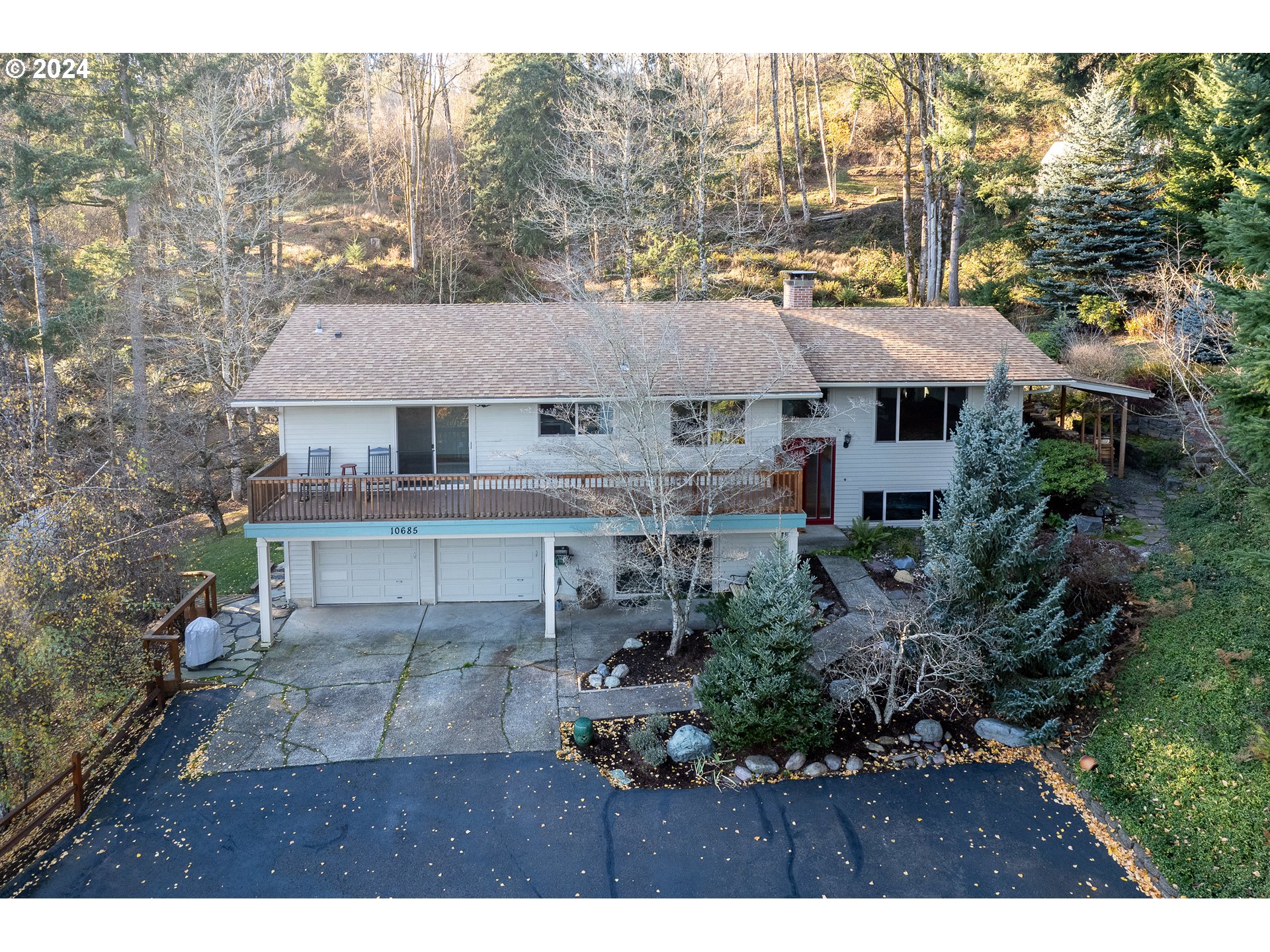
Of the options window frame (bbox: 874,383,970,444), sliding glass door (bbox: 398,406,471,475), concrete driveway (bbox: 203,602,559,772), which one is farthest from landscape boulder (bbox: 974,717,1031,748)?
sliding glass door (bbox: 398,406,471,475)

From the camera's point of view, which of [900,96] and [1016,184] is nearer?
[1016,184]

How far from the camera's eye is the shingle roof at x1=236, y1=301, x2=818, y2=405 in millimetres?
14141

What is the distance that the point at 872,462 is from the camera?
16953 mm

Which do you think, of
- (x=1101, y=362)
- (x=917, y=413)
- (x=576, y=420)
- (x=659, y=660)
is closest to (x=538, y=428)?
(x=576, y=420)

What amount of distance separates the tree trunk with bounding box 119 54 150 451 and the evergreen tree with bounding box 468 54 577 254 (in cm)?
1262

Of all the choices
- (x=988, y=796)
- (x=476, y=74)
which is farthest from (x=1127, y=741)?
(x=476, y=74)

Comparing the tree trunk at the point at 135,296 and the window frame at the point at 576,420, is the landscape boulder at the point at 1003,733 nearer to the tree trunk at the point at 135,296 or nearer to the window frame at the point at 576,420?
the window frame at the point at 576,420

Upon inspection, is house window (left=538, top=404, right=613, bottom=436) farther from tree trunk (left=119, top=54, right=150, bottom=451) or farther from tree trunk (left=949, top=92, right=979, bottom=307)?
tree trunk (left=949, top=92, right=979, bottom=307)

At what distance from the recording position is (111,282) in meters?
21.9

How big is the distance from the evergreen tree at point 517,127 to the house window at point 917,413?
1763cm

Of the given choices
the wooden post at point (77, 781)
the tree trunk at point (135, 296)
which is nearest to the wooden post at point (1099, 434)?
the wooden post at point (77, 781)

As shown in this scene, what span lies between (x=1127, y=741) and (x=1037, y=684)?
3.95 ft

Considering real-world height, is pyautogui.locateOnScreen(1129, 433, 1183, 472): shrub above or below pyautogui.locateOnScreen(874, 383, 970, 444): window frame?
below

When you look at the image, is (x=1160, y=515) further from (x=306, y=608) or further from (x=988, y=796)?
(x=306, y=608)
